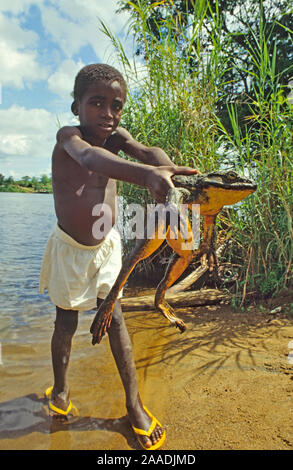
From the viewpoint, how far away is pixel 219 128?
11.5 feet

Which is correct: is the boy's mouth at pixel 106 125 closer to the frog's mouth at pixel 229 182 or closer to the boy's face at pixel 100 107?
the boy's face at pixel 100 107

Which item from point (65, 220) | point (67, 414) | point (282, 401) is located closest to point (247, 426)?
point (282, 401)

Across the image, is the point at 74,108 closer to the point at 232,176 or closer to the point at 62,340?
the point at 232,176

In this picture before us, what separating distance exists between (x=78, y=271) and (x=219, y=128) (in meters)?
2.46

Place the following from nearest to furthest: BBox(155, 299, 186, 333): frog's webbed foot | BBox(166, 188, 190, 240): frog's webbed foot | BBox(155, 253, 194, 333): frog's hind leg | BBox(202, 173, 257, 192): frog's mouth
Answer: BBox(166, 188, 190, 240): frog's webbed foot, BBox(202, 173, 257, 192): frog's mouth, BBox(155, 253, 194, 333): frog's hind leg, BBox(155, 299, 186, 333): frog's webbed foot

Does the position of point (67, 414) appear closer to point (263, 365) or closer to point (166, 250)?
point (263, 365)

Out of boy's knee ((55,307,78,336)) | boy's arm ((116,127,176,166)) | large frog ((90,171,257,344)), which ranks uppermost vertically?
boy's arm ((116,127,176,166))

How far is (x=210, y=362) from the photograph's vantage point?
2217mm

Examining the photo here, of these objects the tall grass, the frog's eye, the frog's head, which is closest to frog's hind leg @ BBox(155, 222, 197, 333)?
the frog's head

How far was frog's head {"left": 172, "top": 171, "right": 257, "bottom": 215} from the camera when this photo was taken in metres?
1.32

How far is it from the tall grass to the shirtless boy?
152 centimetres

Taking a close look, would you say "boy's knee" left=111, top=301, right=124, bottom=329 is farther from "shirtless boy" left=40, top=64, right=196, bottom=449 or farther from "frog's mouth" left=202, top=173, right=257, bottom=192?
"frog's mouth" left=202, top=173, right=257, bottom=192

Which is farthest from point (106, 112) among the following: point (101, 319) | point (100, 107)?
point (101, 319)

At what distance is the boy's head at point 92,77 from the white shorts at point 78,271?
71 cm
